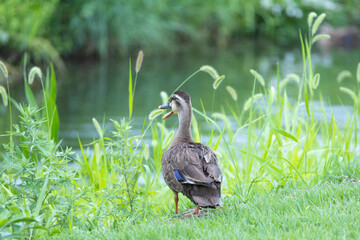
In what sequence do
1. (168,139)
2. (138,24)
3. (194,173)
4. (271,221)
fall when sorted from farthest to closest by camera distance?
(138,24) < (168,139) < (194,173) < (271,221)

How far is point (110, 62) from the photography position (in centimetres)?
1445

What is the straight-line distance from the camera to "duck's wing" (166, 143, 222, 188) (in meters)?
3.22

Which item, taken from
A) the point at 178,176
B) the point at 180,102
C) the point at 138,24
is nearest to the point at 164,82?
the point at 138,24

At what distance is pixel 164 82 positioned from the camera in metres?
11.7

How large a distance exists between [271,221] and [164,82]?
8885mm

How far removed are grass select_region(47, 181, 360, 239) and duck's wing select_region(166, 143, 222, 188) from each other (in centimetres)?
23

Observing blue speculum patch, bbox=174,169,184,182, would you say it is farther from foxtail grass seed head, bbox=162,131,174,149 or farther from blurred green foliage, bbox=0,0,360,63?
blurred green foliage, bbox=0,0,360,63

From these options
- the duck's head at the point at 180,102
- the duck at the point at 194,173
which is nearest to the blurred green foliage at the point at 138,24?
the duck's head at the point at 180,102

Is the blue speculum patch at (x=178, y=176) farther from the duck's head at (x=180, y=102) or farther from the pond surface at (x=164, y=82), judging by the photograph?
the pond surface at (x=164, y=82)

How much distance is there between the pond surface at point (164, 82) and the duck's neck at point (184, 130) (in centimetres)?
282

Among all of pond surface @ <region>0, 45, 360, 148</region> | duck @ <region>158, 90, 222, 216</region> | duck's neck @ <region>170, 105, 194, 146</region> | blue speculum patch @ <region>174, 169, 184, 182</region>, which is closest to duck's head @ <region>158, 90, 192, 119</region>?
duck's neck @ <region>170, 105, 194, 146</region>

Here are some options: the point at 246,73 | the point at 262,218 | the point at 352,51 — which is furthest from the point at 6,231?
the point at 352,51

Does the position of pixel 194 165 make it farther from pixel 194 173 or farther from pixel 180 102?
pixel 180 102

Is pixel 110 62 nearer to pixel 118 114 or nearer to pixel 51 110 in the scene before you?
pixel 118 114
